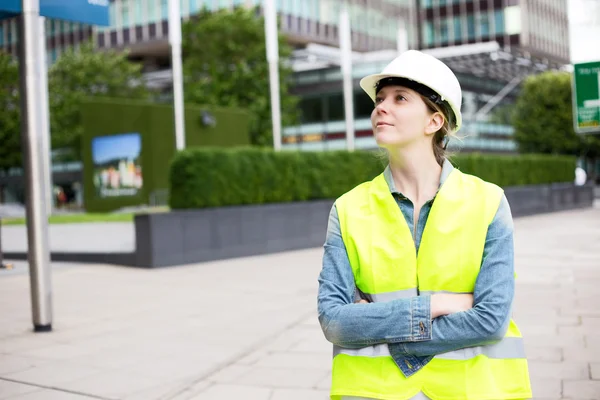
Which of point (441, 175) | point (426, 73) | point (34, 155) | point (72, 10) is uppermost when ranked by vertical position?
point (72, 10)

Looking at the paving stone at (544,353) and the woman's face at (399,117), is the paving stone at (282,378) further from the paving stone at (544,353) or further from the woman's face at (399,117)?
the woman's face at (399,117)

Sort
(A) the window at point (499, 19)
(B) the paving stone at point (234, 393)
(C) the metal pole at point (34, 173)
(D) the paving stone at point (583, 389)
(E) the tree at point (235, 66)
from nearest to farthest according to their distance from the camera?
(D) the paving stone at point (583, 389) → (B) the paving stone at point (234, 393) → (C) the metal pole at point (34, 173) → (E) the tree at point (235, 66) → (A) the window at point (499, 19)

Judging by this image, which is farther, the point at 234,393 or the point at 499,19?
the point at 499,19

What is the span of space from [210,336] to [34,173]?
2328 millimetres

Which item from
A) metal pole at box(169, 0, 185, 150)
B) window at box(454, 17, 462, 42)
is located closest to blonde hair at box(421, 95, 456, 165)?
metal pole at box(169, 0, 185, 150)

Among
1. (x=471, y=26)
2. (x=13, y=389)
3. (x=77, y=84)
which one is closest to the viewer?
(x=13, y=389)

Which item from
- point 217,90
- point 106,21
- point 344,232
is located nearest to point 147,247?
point 106,21

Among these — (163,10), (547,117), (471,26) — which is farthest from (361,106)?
(471,26)

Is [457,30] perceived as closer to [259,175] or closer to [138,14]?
[138,14]

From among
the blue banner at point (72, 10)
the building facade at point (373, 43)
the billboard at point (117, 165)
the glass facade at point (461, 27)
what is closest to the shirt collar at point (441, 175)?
the blue banner at point (72, 10)

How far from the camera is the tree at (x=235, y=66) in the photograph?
44781 millimetres

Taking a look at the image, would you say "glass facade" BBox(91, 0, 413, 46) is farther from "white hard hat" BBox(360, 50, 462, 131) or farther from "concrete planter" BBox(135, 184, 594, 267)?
"white hard hat" BBox(360, 50, 462, 131)

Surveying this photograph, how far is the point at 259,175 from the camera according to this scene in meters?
15.5

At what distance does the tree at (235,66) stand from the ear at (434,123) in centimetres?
4271
